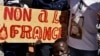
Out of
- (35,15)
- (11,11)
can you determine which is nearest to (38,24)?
(35,15)

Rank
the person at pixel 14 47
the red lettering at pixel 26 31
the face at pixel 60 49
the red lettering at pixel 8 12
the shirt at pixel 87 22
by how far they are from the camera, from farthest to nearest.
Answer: the person at pixel 14 47 < the red lettering at pixel 26 31 < the red lettering at pixel 8 12 < the shirt at pixel 87 22 < the face at pixel 60 49

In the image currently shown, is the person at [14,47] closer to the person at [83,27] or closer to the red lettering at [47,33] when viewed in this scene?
the red lettering at [47,33]

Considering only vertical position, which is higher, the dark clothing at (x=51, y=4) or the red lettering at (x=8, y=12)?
the dark clothing at (x=51, y=4)

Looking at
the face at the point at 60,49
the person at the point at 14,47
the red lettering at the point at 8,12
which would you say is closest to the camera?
the face at the point at 60,49

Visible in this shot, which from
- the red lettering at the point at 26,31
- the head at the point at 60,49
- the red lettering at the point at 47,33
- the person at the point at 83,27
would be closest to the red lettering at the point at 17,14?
the red lettering at the point at 26,31

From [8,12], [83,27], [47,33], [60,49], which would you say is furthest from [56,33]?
[60,49]

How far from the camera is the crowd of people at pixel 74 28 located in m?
3.66

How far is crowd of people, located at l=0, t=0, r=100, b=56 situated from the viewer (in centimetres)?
366

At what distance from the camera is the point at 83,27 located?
3705mm

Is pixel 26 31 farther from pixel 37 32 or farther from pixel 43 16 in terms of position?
pixel 43 16

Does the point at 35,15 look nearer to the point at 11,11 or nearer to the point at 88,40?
the point at 11,11

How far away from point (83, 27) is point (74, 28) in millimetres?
121

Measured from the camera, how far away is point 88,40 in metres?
3.74

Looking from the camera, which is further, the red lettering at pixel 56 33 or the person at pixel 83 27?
the red lettering at pixel 56 33
